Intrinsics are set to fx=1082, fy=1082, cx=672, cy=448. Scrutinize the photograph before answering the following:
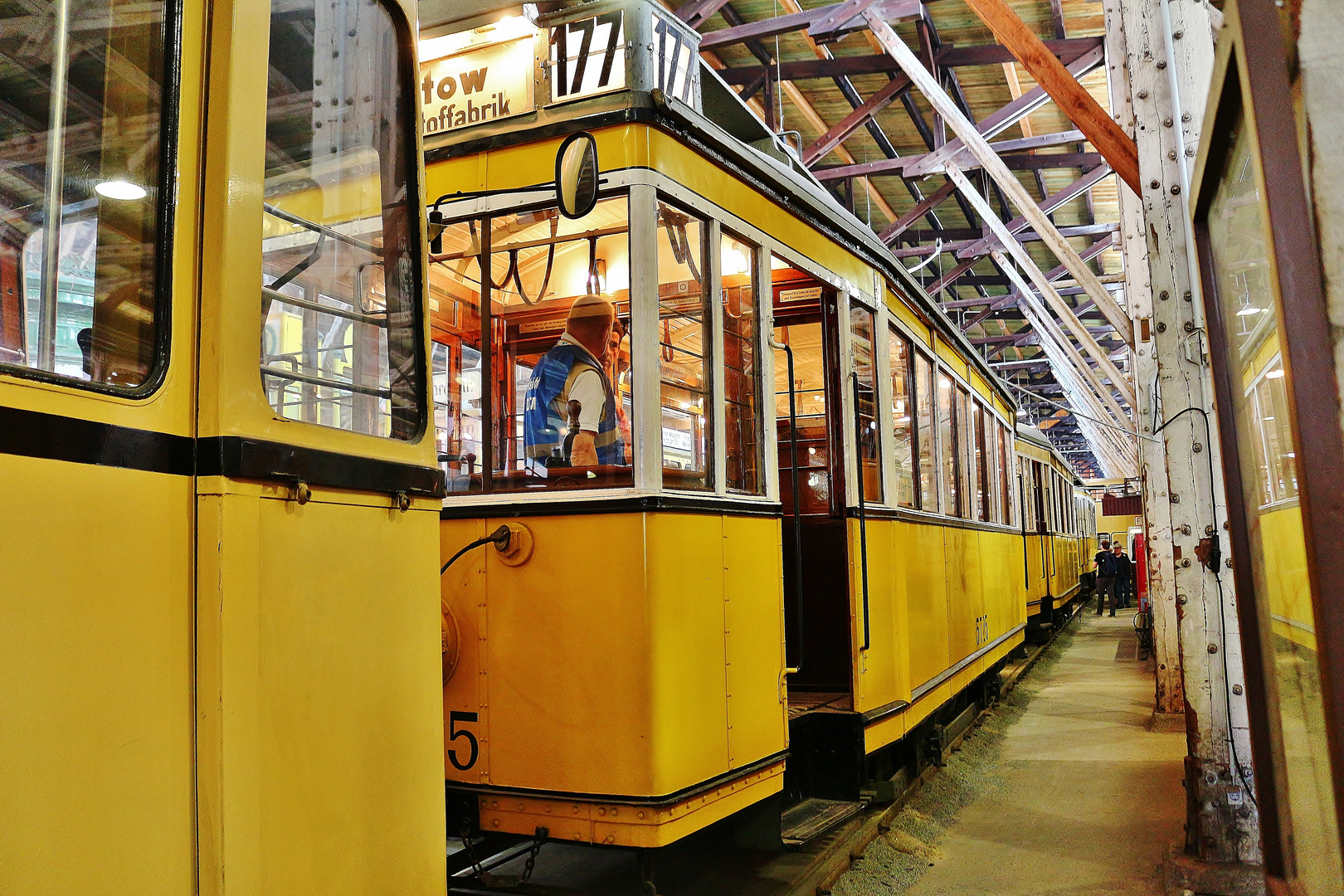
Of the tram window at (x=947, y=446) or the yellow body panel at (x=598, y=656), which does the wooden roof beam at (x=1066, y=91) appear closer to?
the tram window at (x=947, y=446)

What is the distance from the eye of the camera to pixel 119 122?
5.04 feet

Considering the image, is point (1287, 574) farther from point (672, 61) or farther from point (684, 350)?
point (672, 61)

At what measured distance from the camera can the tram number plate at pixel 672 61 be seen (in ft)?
11.3

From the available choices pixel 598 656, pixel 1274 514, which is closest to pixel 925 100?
pixel 598 656

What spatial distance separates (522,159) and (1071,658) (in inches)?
462

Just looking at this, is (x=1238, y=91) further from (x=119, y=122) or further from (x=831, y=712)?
(x=831, y=712)

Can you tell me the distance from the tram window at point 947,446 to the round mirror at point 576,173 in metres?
4.27

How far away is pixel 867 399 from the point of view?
5.15 metres

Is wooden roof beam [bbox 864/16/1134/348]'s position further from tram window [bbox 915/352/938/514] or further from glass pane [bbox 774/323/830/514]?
glass pane [bbox 774/323/830/514]

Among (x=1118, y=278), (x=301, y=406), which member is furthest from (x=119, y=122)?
(x=1118, y=278)

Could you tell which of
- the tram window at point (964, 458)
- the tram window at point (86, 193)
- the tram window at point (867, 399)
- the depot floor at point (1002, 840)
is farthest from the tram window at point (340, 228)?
the tram window at point (964, 458)

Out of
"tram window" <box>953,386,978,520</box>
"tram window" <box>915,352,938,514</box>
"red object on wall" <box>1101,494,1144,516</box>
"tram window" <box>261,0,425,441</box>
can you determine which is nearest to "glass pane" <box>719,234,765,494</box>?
"tram window" <box>261,0,425,441</box>

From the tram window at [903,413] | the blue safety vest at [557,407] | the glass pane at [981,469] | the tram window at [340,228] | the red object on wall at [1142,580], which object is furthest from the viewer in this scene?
the red object on wall at [1142,580]

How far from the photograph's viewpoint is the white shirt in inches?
134
